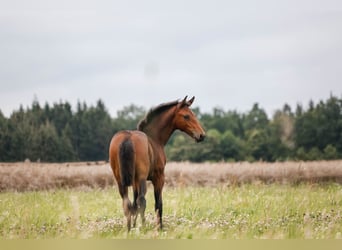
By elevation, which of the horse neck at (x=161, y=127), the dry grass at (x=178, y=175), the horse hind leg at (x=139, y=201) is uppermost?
the horse neck at (x=161, y=127)

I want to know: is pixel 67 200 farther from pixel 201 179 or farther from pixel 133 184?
pixel 201 179

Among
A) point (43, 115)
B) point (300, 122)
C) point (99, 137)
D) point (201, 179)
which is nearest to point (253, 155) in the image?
point (300, 122)

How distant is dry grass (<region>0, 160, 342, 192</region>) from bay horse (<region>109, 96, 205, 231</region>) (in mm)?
9414

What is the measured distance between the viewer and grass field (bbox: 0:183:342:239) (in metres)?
7.20

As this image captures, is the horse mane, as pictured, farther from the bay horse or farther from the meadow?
the meadow

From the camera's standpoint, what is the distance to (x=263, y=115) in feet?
262

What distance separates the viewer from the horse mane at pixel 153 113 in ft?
30.4

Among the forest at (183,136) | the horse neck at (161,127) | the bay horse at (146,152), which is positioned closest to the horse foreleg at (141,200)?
the bay horse at (146,152)

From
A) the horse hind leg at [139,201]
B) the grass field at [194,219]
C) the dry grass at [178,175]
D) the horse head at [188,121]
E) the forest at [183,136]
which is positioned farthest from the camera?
the forest at [183,136]

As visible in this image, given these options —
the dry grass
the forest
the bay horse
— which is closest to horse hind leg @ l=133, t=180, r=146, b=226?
the bay horse

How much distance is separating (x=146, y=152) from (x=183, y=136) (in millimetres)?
61943

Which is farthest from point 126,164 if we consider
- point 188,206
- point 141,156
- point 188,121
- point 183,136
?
point 183,136

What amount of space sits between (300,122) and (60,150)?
30193 millimetres

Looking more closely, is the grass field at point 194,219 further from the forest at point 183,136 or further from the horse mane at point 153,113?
the forest at point 183,136
